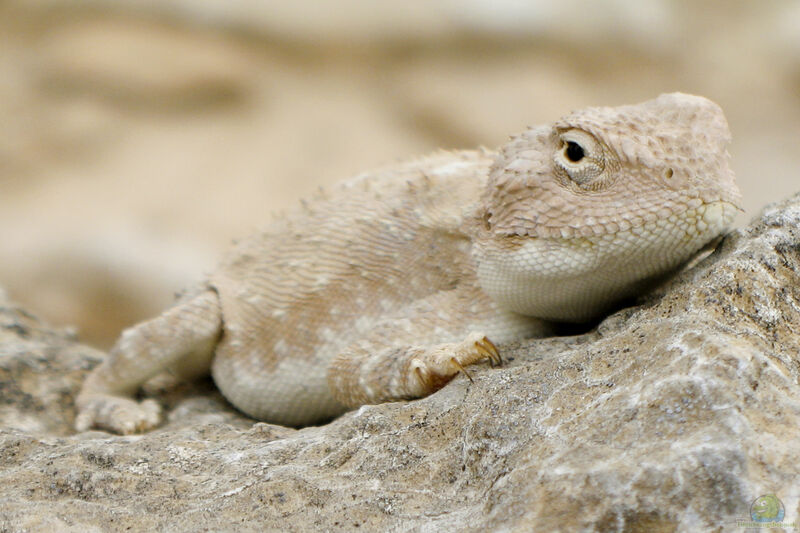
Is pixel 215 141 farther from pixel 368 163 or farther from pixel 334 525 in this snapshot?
pixel 334 525

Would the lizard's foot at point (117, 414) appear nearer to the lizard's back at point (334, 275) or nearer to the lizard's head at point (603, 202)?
the lizard's back at point (334, 275)

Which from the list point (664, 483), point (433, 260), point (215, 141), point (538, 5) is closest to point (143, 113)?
point (215, 141)

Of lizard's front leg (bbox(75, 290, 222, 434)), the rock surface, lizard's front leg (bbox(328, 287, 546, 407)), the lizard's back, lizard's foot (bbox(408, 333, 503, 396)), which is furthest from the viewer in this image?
lizard's front leg (bbox(75, 290, 222, 434))

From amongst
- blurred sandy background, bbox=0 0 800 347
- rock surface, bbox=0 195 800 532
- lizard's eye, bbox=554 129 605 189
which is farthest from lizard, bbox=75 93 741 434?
blurred sandy background, bbox=0 0 800 347

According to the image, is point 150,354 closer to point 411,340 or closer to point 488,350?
point 411,340

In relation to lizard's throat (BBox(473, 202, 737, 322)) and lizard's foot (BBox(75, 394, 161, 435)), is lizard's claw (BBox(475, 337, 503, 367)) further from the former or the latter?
lizard's foot (BBox(75, 394, 161, 435))

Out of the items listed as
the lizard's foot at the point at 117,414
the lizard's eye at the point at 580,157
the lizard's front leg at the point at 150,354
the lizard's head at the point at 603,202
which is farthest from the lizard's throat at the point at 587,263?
the lizard's foot at the point at 117,414

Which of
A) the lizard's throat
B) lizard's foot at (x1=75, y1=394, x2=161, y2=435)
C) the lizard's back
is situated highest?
the lizard's throat
